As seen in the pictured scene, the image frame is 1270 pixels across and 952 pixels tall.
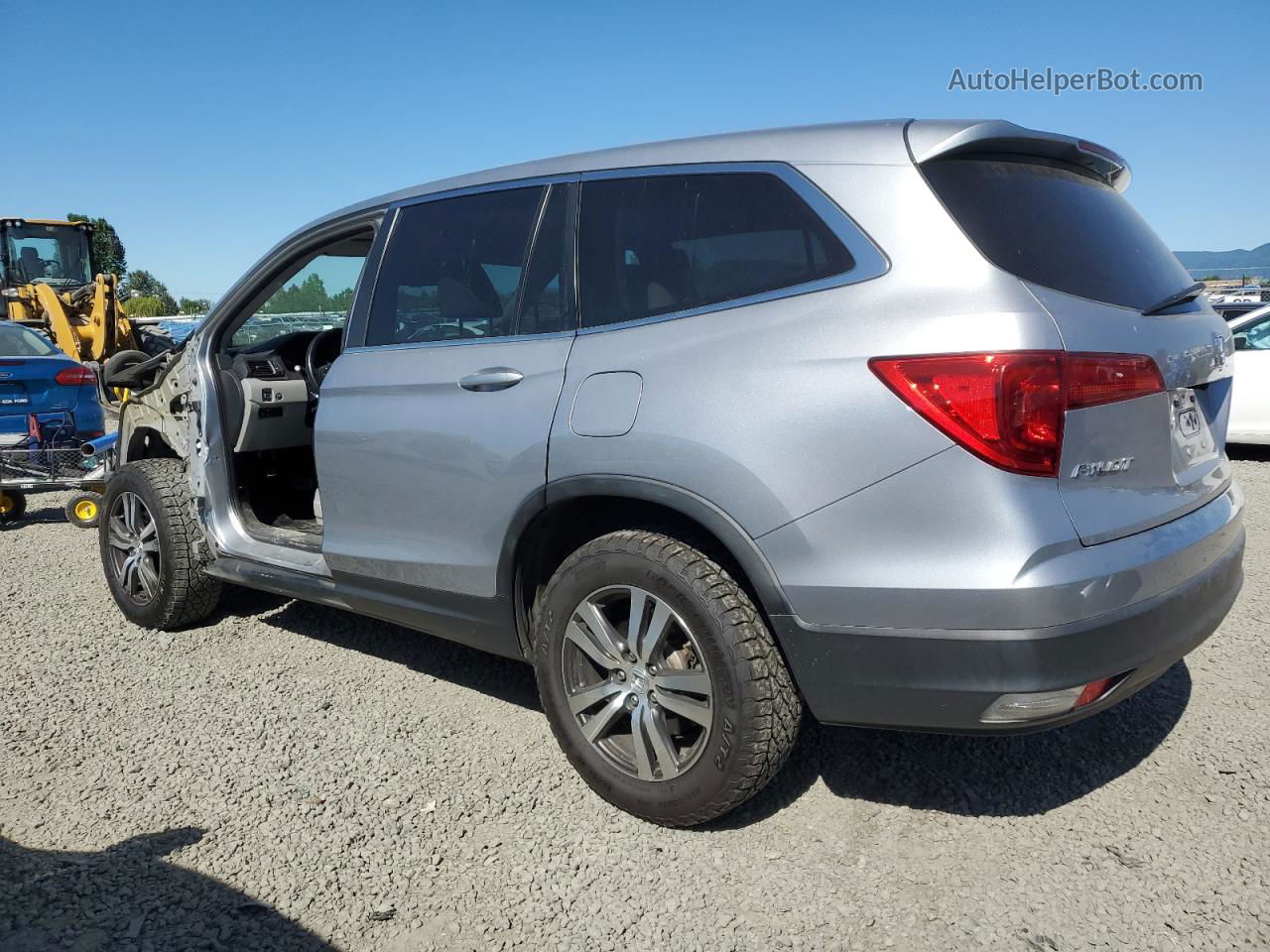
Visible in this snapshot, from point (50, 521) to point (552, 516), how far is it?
20.7 feet

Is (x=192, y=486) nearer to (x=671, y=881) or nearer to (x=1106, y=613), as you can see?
(x=671, y=881)

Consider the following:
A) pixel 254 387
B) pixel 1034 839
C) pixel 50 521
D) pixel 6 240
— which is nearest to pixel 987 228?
pixel 1034 839

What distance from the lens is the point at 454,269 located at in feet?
11.2

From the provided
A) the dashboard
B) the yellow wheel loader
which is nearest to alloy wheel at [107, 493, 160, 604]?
the dashboard

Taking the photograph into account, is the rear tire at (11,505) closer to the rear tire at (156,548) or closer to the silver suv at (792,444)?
the rear tire at (156,548)

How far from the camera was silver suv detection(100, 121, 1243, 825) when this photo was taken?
215cm

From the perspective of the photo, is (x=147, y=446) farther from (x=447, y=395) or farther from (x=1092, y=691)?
(x=1092, y=691)

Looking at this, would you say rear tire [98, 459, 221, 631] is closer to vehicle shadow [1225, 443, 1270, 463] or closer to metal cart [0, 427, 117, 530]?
metal cart [0, 427, 117, 530]

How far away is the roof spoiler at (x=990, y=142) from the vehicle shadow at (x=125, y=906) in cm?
245

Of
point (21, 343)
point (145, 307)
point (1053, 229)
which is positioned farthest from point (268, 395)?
point (145, 307)

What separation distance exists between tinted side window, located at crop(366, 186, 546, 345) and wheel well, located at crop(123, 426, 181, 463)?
194cm

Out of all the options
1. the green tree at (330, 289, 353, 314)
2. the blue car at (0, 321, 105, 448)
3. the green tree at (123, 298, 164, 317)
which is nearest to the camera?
the green tree at (330, 289, 353, 314)

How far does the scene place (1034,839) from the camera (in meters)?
2.68

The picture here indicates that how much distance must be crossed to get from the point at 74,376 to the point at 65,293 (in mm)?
10103
